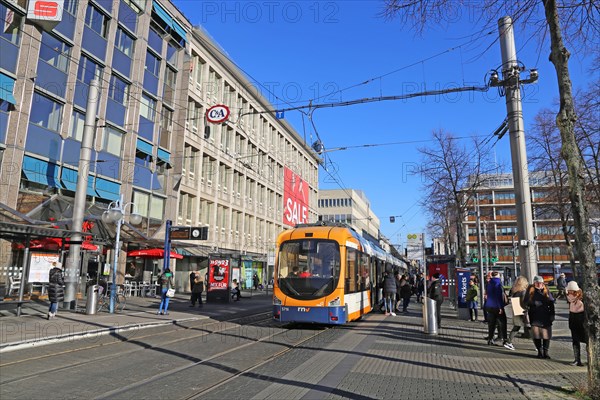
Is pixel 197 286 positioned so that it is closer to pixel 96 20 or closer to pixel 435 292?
pixel 435 292

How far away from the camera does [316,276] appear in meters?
13.9

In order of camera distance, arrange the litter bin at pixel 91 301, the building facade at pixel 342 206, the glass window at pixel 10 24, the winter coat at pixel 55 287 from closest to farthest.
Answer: the winter coat at pixel 55 287 < the litter bin at pixel 91 301 < the glass window at pixel 10 24 < the building facade at pixel 342 206

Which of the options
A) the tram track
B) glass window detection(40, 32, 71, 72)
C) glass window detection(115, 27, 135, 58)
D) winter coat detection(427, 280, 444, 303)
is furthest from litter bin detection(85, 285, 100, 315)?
glass window detection(115, 27, 135, 58)

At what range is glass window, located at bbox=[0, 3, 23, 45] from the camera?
20.5 m

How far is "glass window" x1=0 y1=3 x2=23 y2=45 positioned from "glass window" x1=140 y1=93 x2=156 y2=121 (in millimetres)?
8872

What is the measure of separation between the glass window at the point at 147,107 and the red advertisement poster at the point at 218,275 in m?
12.2

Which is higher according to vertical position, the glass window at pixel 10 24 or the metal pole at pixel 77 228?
the glass window at pixel 10 24

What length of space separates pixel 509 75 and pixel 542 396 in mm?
9641

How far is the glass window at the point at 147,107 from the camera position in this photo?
30.3 metres

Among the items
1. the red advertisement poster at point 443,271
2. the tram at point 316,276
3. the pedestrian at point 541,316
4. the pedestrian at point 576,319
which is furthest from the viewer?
the red advertisement poster at point 443,271

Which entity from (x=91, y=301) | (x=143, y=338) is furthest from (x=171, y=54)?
(x=143, y=338)

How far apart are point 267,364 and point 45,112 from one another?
20.0 meters

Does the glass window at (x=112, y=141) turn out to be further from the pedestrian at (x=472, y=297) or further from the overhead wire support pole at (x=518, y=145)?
the overhead wire support pole at (x=518, y=145)

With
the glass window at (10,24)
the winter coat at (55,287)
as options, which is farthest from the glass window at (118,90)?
the winter coat at (55,287)
